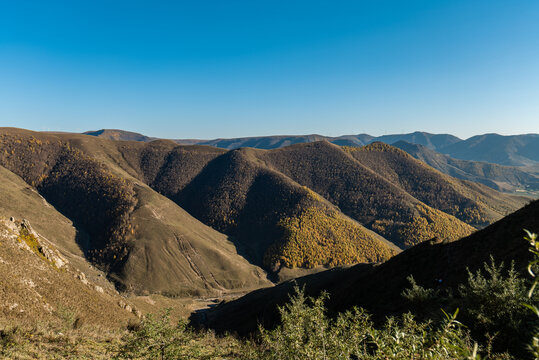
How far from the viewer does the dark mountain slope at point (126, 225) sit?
101562 mm

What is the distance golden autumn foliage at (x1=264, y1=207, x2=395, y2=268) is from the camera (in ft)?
419

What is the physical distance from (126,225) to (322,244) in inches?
3808

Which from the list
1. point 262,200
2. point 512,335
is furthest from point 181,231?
point 512,335

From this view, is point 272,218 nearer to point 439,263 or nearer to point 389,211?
point 389,211

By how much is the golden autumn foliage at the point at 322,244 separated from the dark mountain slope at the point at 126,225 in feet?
64.6

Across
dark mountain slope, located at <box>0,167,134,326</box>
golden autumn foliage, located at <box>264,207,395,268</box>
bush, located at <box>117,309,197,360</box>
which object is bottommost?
golden autumn foliage, located at <box>264,207,395,268</box>

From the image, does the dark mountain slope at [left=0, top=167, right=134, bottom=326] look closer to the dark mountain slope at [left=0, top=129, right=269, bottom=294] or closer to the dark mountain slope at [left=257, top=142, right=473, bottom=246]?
the dark mountain slope at [left=0, top=129, right=269, bottom=294]

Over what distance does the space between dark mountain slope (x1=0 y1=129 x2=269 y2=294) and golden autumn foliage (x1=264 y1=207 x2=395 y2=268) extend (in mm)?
19704

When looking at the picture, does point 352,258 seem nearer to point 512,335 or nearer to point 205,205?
point 205,205

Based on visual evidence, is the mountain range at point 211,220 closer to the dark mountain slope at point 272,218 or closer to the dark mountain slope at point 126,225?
the dark mountain slope at point 126,225

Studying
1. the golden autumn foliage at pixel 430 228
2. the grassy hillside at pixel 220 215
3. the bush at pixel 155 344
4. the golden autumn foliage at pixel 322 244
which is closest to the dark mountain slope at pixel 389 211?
the golden autumn foliage at pixel 430 228

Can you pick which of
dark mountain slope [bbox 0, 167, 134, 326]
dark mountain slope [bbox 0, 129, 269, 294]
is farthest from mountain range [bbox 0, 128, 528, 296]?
dark mountain slope [bbox 0, 167, 134, 326]

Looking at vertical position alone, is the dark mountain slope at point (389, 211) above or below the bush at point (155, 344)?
below

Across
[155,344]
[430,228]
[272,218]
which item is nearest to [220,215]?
[272,218]
